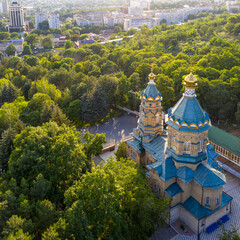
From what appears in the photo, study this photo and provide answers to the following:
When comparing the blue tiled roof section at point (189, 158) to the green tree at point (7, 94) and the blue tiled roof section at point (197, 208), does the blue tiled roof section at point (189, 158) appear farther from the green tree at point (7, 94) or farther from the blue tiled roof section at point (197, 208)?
the green tree at point (7, 94)

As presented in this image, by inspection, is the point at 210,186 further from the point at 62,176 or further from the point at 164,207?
the point at 62,176

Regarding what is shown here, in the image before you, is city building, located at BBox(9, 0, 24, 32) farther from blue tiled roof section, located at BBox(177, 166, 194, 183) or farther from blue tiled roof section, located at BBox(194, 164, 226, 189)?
blue tiled roof section, located at BBox(194, 164, 226, 189)

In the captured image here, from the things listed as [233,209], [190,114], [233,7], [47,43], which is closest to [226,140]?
[233,209]

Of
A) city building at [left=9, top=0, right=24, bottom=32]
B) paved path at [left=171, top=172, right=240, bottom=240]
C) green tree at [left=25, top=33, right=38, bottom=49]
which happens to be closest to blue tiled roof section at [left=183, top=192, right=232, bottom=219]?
paved path at [left=171, top=172, right=240, bottom=240]

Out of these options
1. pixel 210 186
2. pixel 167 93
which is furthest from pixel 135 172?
pixel 167 93

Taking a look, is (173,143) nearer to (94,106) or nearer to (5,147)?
(5,147)
